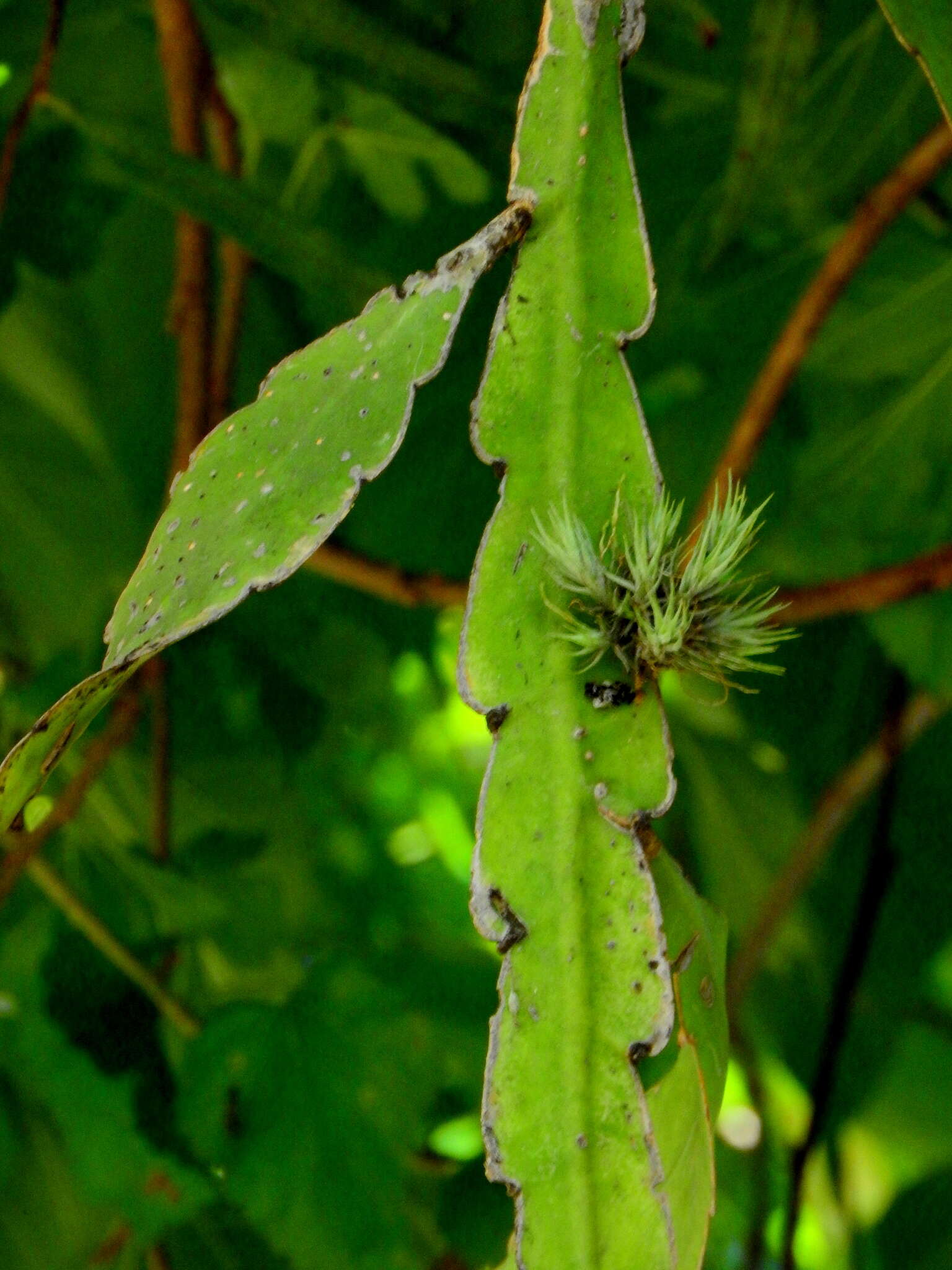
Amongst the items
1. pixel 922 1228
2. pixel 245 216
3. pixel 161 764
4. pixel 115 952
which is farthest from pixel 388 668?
Result: pixel 922 1228

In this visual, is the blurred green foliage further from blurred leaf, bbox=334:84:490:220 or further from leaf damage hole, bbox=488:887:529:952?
leaf damage hole, bbox=488:887:529:952

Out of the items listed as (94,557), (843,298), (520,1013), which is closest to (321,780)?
(94,557)

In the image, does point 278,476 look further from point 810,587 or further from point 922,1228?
point 922,1228

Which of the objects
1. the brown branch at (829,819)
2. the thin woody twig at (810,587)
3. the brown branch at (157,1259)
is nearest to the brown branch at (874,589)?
the thin woody twig at (810,587)

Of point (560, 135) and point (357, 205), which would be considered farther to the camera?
point (357, 205)

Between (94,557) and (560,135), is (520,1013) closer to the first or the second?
(560,135)
